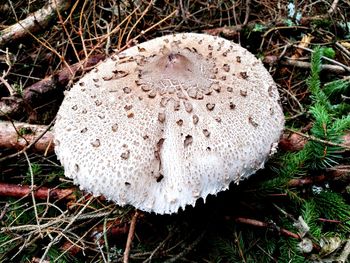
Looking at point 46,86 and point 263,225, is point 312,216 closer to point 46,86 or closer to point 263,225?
point 263,225

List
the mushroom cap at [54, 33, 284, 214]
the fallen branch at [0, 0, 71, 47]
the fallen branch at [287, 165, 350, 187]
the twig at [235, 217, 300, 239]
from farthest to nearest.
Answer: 1. the fallen branch at [0, 0, 71, 47]
2. the fallen branch at [287, 165, 350, 187]
3. the twig at [235, 217, 300, 239]
4. the mushroom cap at [54, 33, 284, 214]

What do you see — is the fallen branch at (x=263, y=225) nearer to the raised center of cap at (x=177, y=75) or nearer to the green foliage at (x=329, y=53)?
the raised center of cap at (x=177, y=75)

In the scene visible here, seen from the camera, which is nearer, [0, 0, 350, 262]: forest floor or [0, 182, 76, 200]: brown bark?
[0, 0, 350, 262]: forest floor

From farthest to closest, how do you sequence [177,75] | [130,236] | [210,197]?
[210,197] < [130,236] < [177,75]

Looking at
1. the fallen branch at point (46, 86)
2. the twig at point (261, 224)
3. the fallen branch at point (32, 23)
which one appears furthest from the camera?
the fallen branch at point (32, 23)

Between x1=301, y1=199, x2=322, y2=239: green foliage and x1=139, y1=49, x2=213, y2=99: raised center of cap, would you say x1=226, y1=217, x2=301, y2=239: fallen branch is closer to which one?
x1=301, y1=199, x2=322, y2=239: green foliage

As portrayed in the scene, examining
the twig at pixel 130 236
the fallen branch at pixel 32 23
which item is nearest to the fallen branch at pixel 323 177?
the twig at pixel 130 236

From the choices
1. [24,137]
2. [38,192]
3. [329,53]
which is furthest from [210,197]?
[329,53]

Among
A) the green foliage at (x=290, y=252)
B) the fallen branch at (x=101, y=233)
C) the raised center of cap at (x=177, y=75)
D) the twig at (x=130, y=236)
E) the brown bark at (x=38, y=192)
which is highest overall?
the raised center of cap at (x=177, y=75)

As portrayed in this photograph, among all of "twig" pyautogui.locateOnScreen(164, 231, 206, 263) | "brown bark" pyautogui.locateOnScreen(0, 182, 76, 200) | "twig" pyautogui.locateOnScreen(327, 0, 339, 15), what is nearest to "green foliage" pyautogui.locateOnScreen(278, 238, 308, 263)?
"twig" pyautogui.locateOnScreen(164, 231, 206, 263)
